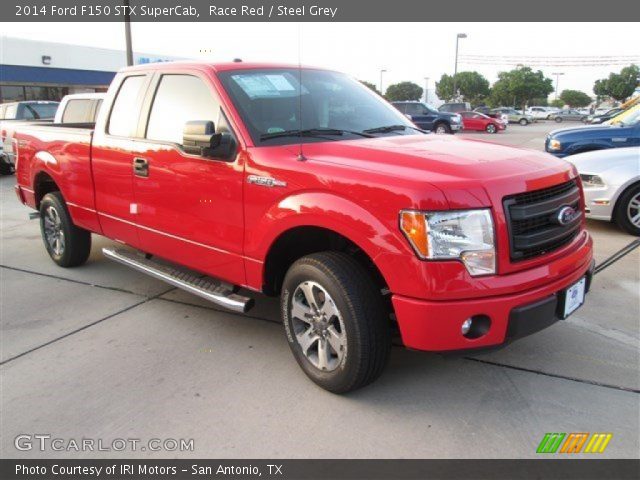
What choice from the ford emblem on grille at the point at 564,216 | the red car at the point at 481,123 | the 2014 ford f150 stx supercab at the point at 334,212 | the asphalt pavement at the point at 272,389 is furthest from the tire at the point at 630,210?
the red car at the point at 481,123

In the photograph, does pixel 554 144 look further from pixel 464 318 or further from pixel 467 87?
pixel 467 87

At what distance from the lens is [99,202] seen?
191 inches

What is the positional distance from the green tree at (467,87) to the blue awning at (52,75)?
5740 cm

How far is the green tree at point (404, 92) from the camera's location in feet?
309

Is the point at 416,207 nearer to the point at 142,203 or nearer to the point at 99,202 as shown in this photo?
the point at 142,203

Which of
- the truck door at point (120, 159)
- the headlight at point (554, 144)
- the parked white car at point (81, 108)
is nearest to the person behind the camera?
the truck door at point (120, 159)

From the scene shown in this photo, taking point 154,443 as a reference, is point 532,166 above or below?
above

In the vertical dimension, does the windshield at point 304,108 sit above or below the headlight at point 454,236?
above

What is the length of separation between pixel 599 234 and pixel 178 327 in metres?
5.19

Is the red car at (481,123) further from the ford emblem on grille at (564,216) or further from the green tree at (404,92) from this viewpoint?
Answer: the green tree at (404,92)

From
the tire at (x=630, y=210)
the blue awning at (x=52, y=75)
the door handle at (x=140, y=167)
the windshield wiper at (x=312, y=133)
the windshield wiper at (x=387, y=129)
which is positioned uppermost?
the blue awning at (x=52, y=75)

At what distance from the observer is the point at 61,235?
5.63m

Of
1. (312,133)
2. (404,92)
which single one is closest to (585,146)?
(312,133)

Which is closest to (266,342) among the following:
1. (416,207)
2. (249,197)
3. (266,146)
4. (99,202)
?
(249,197)
